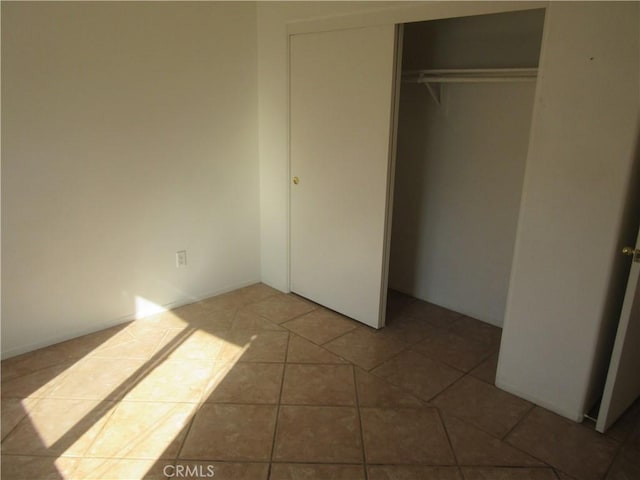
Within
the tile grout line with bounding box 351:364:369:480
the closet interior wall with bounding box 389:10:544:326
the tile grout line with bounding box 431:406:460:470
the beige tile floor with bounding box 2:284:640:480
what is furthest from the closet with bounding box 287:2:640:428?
the tile grout line with bounding box 351:364:369:480

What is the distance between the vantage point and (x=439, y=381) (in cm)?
255

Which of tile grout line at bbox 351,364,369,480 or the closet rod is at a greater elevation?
the closet rod

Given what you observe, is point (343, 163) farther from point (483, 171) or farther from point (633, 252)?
point (633, 252)

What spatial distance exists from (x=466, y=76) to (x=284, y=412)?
229cm

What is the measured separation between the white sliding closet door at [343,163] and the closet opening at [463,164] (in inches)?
19.0

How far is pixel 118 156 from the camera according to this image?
2.88 meters

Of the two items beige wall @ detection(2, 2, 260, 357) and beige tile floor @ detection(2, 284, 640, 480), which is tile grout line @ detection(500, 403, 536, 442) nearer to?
beige tile floor @ detection(2, 284, 640, 480)

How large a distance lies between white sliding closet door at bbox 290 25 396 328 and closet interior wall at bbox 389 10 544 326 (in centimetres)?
65

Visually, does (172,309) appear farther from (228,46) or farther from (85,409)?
(228,46)

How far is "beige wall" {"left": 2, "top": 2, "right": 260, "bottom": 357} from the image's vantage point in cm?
252

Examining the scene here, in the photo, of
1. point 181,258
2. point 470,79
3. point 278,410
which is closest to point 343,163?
point 470,79

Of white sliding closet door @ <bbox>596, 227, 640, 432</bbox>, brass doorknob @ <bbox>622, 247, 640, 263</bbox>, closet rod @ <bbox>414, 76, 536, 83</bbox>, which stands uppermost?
closet rod @ <bbox>414, 76, 536, 83</bbox>

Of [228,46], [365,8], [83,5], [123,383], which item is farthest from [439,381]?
[83,5]

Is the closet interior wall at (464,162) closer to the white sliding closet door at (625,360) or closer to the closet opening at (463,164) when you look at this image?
the closet opening at (463,164)
